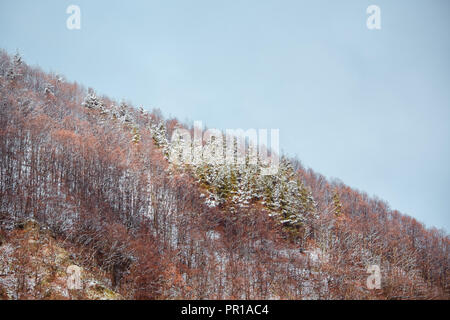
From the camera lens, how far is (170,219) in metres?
26.5

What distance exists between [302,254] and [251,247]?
5.82 meters

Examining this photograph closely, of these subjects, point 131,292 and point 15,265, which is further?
point 131,292

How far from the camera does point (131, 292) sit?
16.1m

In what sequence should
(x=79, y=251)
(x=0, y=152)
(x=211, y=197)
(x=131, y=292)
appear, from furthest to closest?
(x=211, y=197) → (x=0, y=152) → (x=79, y=251) → (x=131, y=292)

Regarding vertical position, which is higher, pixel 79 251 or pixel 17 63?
pixel 17 63

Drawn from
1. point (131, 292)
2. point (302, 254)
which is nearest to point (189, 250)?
A: point (131, 292)

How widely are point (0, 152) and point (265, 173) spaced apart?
26.3 m

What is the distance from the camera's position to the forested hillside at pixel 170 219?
59.6 ft

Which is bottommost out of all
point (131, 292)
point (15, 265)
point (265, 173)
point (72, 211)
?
point (131, 292)

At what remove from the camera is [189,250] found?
2334 cm

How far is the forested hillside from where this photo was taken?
1817 cm
